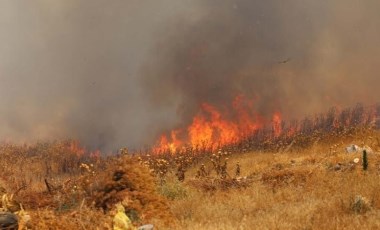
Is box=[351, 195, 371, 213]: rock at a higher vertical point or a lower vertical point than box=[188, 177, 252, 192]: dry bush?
lower

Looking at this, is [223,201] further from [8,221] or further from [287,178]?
[8,221]

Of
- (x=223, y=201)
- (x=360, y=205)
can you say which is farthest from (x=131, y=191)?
(x=360, y=205)

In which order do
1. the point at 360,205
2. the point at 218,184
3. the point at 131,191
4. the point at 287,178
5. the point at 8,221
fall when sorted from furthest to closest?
the point at 218,184
the point at 287,178
the point at 131,191
the point at 360,205
the point at 8,221

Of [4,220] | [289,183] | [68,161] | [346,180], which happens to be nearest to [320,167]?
[289,183]

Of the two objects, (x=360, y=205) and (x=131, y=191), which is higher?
(x=131, y=191)

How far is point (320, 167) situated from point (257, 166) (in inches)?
191

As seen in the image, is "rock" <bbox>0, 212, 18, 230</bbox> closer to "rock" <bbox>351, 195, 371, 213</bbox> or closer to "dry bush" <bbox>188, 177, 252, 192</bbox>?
"rock" <bbox>351, 195, 371, 213</bbox>

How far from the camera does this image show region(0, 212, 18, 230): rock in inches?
282

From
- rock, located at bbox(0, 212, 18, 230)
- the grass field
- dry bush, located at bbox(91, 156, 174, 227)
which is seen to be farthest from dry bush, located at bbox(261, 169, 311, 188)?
rock, located at bbox(0, 212, 18, 230)

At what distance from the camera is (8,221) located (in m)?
7.22

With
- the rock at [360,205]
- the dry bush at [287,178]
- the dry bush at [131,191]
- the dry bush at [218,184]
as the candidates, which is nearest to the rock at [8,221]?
the dry bush at [131,191]

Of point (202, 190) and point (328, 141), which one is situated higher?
point (328, 141)

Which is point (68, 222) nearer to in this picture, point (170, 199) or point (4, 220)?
point (4, 220)

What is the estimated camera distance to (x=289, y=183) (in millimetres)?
12352
